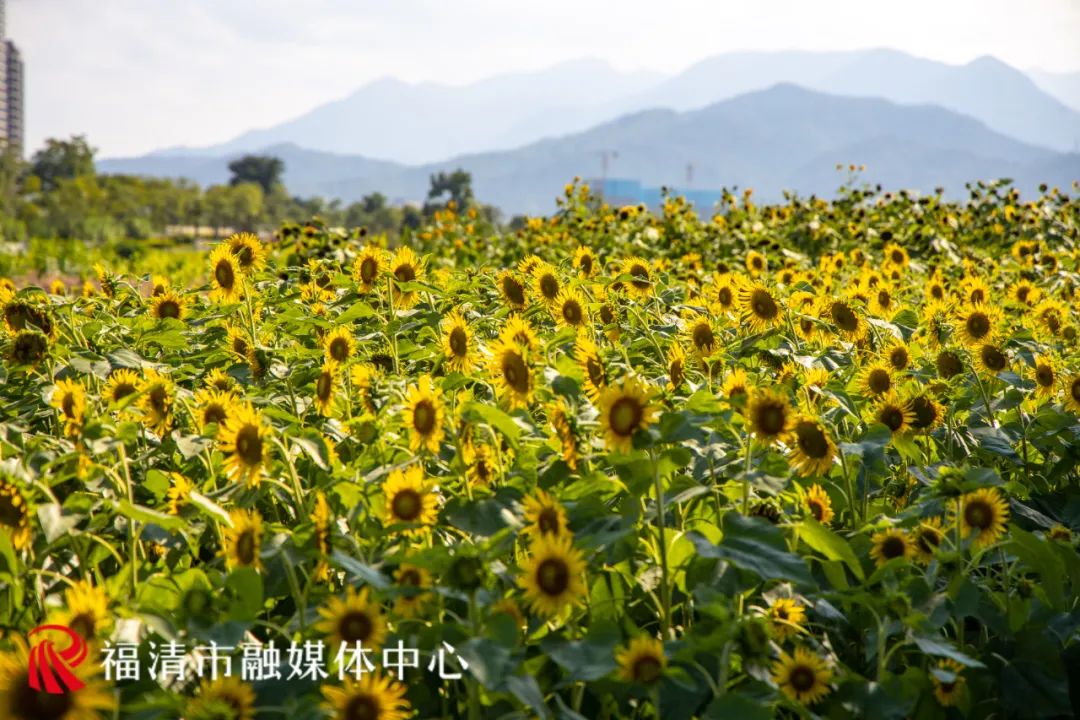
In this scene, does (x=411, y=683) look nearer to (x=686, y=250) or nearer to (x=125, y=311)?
(x=125, y=311)

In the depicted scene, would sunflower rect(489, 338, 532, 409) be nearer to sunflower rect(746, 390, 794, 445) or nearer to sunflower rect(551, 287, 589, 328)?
sunflower rect(746, 390, 794, 445)

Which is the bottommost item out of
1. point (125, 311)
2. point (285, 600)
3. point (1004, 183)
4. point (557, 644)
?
point (285, 600)

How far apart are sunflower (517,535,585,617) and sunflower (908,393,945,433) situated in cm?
108

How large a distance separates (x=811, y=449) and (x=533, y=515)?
55 cm

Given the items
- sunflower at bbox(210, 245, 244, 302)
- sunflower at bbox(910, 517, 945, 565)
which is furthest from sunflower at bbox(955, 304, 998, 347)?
sunflower at bbox(210, 245, 244, 302)

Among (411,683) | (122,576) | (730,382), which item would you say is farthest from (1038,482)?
(122,576)

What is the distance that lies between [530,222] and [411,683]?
20.9ft

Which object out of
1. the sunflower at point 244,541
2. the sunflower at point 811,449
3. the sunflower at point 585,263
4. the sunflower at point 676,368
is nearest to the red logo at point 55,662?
the sunflower at point 244,541

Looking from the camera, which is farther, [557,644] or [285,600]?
[285,600]

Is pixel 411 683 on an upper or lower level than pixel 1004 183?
lower

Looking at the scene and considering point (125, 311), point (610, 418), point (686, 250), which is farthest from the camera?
point (686, 250)

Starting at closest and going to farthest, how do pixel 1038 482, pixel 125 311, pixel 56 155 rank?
pixel 1038 482 < pixel 125 311 < pixel 56 155

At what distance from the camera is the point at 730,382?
1932 millimetres

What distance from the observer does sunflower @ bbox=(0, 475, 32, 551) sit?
1.44 m
